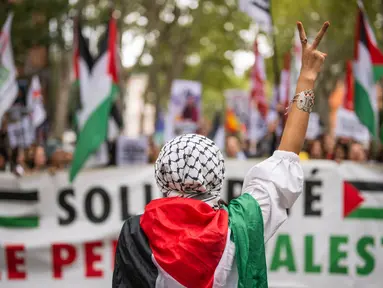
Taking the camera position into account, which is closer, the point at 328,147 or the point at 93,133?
the point at 93,133

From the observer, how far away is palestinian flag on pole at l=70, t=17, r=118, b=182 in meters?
5.60

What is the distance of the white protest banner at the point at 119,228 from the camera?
15.9 ft

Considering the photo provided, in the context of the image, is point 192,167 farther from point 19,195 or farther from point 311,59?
point 19,195

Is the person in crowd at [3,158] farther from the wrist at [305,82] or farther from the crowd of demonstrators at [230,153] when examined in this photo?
the wrist at [305,82]

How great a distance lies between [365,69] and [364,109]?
45cm

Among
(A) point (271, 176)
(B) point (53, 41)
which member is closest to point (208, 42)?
(B) point (53, 41)

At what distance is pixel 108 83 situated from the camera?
20.6 ft

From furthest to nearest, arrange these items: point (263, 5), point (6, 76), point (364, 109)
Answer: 1. point (6, 76)
2. point (263, 5)
3. point (364, 109)

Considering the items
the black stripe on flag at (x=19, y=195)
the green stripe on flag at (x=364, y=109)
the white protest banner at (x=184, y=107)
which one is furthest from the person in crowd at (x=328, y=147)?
the black stripe on flag at (x=19, y=195)

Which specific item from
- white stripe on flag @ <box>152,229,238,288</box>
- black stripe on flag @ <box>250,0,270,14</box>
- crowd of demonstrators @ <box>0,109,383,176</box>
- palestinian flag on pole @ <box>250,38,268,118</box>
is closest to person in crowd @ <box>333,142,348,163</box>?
crowd of demonstrators @ <box>0,109,383,176</box>

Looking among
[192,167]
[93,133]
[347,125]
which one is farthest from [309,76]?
[347,125]

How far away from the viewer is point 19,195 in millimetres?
5160

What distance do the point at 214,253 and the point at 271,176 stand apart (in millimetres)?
325

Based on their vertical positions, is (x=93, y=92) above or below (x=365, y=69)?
below
